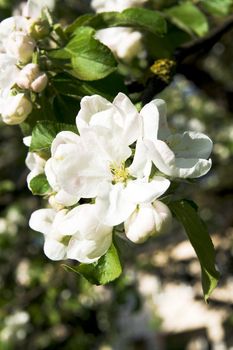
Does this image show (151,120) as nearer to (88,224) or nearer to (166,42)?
(88,224)

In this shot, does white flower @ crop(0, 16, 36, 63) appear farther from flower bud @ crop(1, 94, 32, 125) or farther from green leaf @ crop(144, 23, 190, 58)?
green leaf @ crop(144, 23, 190, 58)

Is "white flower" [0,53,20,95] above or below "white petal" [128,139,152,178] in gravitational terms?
above

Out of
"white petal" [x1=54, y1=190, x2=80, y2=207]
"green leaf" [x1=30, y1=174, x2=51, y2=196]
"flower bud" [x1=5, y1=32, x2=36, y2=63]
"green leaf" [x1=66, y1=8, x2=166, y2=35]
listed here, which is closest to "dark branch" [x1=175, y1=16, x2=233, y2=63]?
"green leaf" [x1=66, y1=8, x2=166, y2=35]

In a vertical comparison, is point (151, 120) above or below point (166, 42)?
above

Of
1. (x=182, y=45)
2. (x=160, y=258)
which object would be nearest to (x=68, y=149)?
(x=182, y=45)

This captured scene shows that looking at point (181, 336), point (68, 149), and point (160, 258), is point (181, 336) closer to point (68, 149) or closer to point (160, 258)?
point (160, 258)

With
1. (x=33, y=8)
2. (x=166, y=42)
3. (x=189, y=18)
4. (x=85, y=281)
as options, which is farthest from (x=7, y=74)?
(x=85, y=281)
